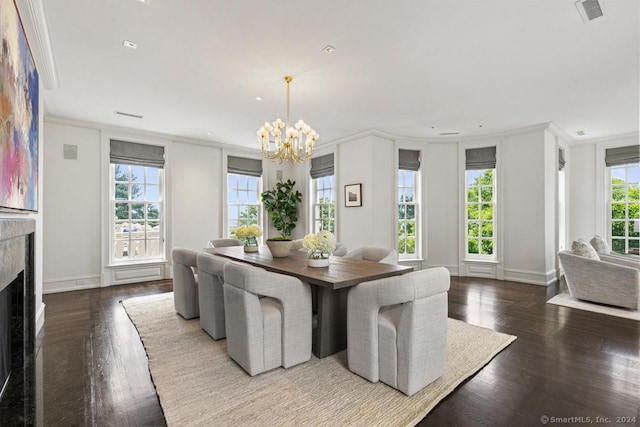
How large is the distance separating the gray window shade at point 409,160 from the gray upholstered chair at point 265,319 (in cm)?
450

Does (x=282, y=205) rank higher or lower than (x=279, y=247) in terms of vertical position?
higher

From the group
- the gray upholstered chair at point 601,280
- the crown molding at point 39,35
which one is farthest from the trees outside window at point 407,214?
the crown molding at point 39,35

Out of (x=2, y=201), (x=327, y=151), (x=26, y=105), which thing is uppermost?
(x=327, y=151)

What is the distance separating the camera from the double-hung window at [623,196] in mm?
6031

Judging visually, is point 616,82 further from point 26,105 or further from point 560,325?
point 26,105

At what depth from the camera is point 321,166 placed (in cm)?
699

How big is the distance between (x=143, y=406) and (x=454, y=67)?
13.4 feet

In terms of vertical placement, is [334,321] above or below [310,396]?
above

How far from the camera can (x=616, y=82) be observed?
368 centimetres

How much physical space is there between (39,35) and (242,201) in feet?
15.5

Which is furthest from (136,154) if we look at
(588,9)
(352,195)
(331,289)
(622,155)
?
(622,155)

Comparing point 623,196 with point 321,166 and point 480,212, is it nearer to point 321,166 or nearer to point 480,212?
point 480,212

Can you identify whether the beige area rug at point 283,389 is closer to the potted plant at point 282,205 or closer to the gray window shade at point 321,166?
the potted plant at point 282,205

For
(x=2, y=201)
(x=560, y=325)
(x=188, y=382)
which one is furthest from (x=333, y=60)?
(x=560, y=325)
